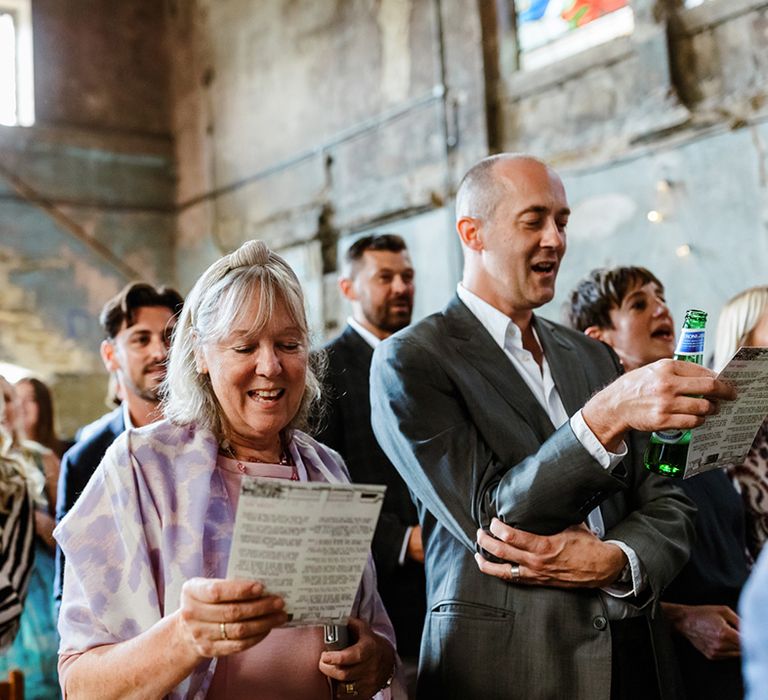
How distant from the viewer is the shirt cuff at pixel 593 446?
208 centimetres

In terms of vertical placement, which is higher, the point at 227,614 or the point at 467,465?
the point at 467,465

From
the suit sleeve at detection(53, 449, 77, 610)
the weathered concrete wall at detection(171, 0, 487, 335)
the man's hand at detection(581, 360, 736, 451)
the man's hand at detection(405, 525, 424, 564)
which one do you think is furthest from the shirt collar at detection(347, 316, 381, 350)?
the weathered concrete wall at detection(171, 0, 487, 335)

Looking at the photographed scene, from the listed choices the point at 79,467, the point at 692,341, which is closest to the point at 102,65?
the point at 79,467

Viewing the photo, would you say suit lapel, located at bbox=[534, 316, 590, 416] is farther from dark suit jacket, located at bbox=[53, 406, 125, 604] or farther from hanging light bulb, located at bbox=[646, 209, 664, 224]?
hanging light bulb, located at bbox=[646, 209, 664, 224]

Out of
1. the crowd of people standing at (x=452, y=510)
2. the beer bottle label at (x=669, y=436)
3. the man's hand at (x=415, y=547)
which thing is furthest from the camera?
the man's hand at (x=415, y=547)

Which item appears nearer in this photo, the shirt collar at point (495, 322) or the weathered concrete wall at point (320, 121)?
the shirt collar at point (495, 322)

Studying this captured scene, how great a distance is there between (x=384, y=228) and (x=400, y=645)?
5.46m

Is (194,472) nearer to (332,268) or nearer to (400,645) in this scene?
(400,645)

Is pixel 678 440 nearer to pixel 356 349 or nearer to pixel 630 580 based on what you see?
pixel 630 580

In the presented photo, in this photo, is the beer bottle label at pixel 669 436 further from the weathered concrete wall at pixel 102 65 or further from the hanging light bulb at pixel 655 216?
the weathered concrete wall at pixel 102 65

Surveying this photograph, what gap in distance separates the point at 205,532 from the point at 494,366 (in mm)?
800

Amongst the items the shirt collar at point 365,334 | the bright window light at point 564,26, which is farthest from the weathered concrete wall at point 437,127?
the shirt collar at point 365,334

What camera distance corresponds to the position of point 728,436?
2.15m

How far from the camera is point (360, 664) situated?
2.07m
